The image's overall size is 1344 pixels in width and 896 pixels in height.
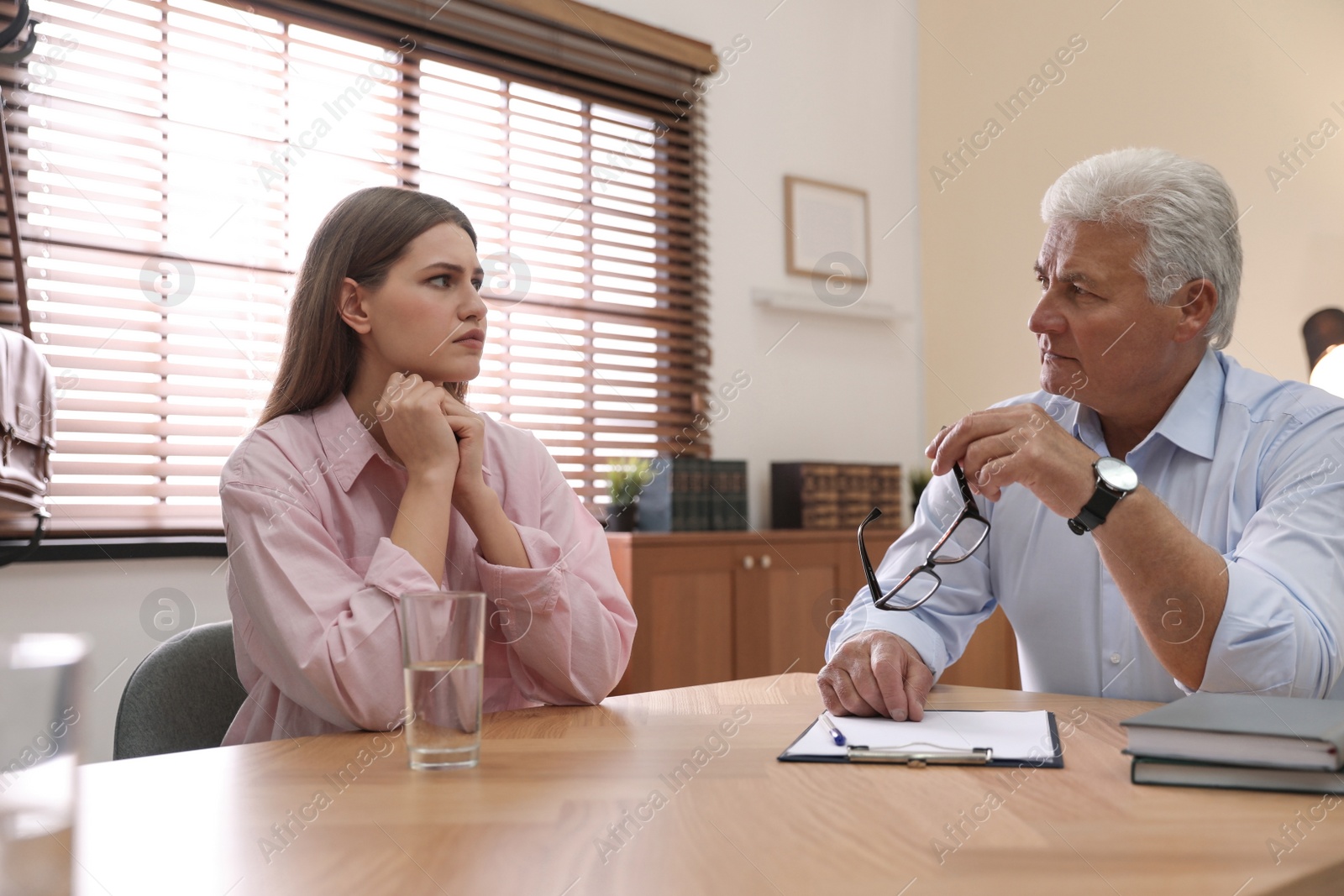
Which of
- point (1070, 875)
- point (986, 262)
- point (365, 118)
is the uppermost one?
point (365, 118)

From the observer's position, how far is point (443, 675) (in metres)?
0.93

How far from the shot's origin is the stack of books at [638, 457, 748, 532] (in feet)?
11.0

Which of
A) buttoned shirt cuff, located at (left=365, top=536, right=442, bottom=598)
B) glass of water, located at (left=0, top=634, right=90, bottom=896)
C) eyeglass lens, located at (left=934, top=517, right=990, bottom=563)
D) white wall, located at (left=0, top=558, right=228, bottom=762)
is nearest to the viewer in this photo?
glass of water, located at (left=0, top=634, right=90, bottom=896)

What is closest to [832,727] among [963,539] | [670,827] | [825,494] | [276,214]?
[670,827]

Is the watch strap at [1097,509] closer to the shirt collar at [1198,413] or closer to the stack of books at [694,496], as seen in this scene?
the shirt collar at [1198,413]

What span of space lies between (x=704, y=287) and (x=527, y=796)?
3.18 meters

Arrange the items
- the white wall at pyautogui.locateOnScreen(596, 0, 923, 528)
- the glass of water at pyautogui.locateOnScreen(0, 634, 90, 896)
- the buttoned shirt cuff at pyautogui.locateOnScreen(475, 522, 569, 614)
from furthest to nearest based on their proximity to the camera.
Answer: the white wall at pyautogui.locateOnScreen(596, 0, 923, 528)
the buttoned shirt cuff at pyautogui.locateOnScreen(475, 522, 569, 614)
the glass of water at pyautogui.locateOnScreen(0, 634, 90, 896)

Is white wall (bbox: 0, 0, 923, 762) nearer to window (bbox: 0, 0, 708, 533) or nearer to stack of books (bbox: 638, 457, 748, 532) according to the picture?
window (bbox: 0, 0, 708, 533)

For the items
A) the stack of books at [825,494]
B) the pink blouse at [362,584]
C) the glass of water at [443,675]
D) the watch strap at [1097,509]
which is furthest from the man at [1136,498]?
the stack of books at [825,494]

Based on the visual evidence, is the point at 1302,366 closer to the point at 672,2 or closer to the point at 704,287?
the point at 704,287

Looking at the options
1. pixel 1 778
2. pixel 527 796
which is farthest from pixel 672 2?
pixel 1 778

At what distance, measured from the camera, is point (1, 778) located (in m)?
0.35

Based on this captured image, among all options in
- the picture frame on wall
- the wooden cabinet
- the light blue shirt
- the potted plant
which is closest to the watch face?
the light blue shirt

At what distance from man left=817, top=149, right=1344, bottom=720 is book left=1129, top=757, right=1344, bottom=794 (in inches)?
12.2
